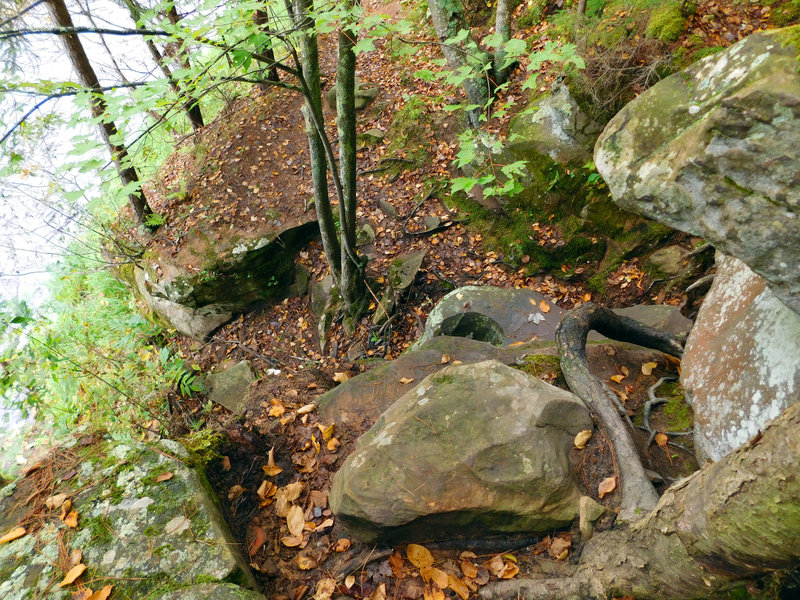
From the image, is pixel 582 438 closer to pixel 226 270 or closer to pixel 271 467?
pixel 271 467

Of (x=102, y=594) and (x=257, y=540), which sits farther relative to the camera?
(x=257, y=540)

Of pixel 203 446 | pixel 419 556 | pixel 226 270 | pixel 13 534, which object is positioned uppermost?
pixel 226 270

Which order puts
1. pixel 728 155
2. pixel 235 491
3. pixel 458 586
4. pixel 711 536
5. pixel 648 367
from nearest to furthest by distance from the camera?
pixel 711 536 → pixel 728 155 → pixel 458 586 → pixel 235 491 → pixel 648 367

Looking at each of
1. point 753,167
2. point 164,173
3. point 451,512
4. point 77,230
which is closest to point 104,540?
point 451,512

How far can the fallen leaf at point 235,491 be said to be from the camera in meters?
3.04

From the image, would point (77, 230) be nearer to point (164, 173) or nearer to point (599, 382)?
point (164, 173)

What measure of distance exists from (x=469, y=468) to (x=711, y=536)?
122 centimetres

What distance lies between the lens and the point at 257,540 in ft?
9.35

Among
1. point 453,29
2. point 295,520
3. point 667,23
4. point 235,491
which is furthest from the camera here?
point 453,29

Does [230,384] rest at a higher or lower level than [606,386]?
lower

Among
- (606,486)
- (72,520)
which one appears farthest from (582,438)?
(72,520)

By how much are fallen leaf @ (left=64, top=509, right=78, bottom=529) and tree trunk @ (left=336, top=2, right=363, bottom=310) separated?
390 centimetres

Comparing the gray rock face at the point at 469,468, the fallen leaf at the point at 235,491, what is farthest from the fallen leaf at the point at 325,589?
the fallen leaf at the point at 235,491

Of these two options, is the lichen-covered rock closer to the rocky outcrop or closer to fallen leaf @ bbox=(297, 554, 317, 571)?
fallen leaf @ bbox=(297, 554, 317, 571)
